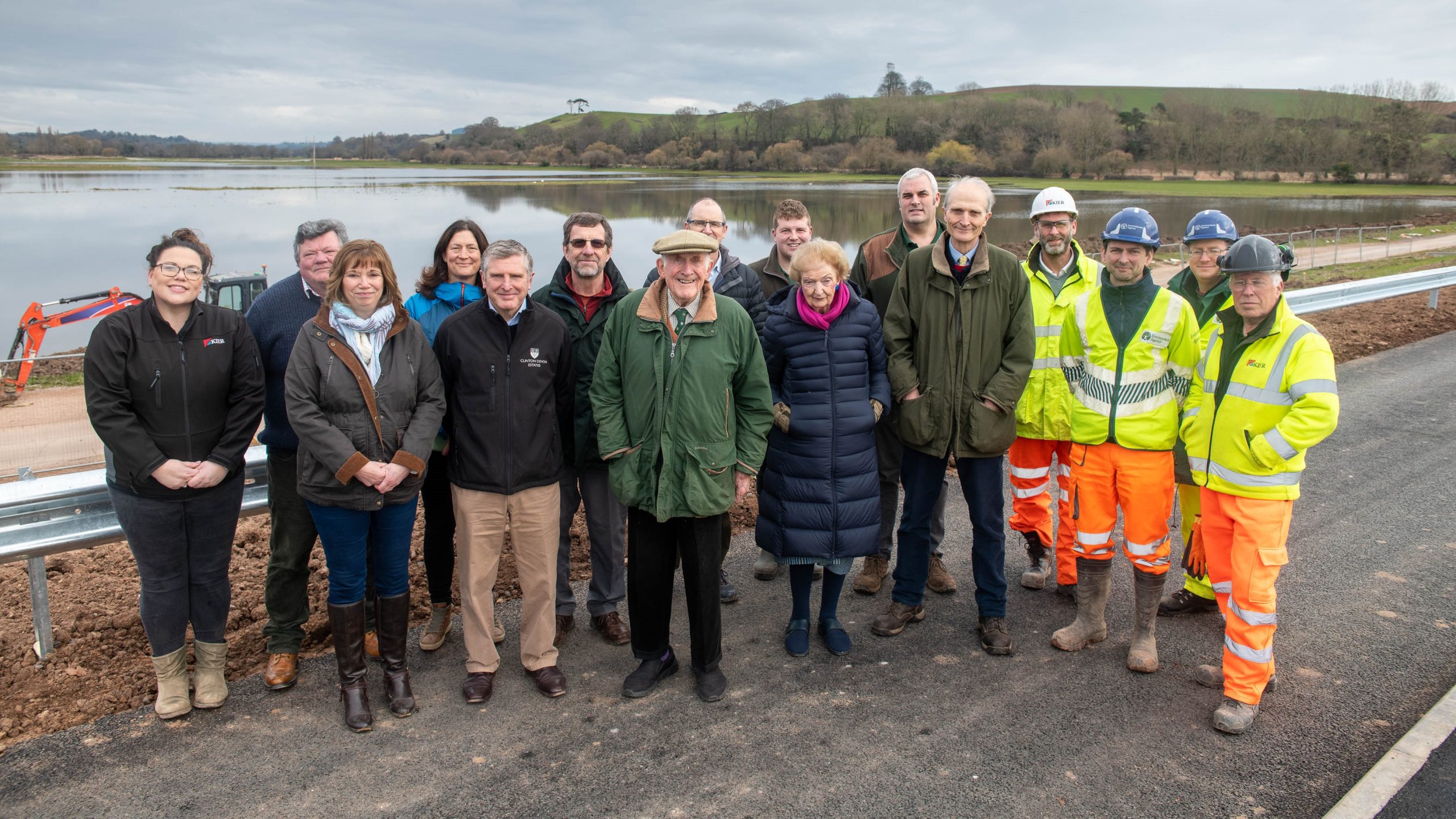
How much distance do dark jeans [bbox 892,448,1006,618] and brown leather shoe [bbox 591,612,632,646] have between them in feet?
4.58

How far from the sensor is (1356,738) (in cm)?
340

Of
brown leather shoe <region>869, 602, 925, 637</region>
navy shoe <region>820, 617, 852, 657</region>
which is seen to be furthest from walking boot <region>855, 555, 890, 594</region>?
navy shoe <region>820, 617, 852, 657</region>

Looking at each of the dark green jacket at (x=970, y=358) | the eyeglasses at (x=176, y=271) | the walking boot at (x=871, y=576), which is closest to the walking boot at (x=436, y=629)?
the eyeglasses at (x=176, y=271)

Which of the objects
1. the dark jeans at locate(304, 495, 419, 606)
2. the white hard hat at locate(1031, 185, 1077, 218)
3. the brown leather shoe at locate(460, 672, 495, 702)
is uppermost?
the white hard hat at locate(1031, 185, 1077, 218)

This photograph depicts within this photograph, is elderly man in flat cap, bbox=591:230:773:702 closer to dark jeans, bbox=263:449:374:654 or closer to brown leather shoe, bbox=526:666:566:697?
brown leather shoe, bbox=526:666:566:697

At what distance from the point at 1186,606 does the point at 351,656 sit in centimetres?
414

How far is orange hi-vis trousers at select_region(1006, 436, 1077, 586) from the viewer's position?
16.0 ft

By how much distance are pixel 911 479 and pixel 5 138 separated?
83345 millimetres

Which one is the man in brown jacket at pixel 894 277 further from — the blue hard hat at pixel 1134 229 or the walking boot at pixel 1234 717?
the walking boot at pixel 1234 717

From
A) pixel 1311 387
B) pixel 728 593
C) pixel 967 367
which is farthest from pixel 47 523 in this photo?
pixel 1311 387

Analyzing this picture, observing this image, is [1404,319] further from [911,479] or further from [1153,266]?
[911,479]

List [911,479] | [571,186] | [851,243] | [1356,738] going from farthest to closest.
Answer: [571,186] < [851,243] < [911,479] < [1356,738]

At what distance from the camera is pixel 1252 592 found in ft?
12.0

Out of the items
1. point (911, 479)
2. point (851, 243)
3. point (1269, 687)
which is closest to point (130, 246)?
point (851, 243)
